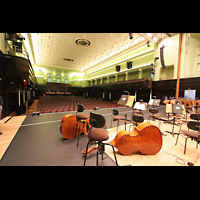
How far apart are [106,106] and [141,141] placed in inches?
257

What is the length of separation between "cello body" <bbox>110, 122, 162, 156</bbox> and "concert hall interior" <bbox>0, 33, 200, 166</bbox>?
19 millimetres

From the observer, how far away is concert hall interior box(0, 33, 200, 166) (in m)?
1.89

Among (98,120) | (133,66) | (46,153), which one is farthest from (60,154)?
(133,66)

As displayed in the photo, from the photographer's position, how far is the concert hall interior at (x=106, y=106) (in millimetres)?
1892

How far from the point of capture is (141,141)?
1.93 metres

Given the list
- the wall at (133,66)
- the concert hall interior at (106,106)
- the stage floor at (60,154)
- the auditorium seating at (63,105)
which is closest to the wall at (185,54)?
the concert hall interior at (106,106)

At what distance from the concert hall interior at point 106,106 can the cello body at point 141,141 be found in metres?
0.02

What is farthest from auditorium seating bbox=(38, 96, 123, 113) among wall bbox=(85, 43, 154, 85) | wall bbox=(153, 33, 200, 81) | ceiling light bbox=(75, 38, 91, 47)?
ceiling light bbox=(75, 38, 91, 47)

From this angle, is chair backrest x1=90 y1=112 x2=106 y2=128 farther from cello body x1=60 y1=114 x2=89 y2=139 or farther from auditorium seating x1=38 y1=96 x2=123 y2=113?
auditorium seating x1=38 y1=96 x2=123 y2=113

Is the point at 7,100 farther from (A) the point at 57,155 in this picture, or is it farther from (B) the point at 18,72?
(A) the point at 57,155
